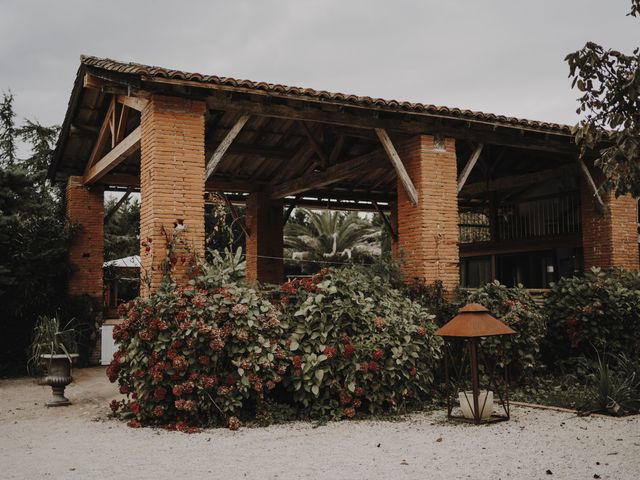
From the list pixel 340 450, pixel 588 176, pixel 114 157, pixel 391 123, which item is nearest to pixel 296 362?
pixel 340 450

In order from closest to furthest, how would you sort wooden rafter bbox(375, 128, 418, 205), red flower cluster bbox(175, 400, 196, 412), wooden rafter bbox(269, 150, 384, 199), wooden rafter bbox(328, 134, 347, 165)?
red flower cluster bbox(175, 400, 196, 412) < wooden rafter bbox(375, 128, 418, 205) < wooden rafter bbox(269, 150, 384, 199) < wooden rafter bbox(328, 134, 347, 165)

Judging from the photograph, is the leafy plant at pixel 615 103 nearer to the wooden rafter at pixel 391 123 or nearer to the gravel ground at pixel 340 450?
the gravel ground at pixel 340 450

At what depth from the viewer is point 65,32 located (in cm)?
1256

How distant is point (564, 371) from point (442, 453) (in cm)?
535

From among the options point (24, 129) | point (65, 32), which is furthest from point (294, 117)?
point (24, 129)

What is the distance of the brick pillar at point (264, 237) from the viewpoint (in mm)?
16312

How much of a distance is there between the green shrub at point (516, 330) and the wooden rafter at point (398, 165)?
2.16 m

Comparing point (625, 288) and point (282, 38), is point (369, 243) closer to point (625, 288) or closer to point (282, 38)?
point (282, 38)

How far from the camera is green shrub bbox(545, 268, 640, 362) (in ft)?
32.1

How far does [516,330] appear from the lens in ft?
29.3

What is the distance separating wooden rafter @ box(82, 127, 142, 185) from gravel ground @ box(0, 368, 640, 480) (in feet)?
14.3

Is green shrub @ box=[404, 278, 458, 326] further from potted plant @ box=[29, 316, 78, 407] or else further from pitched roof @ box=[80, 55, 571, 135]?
potted plant @ box=[29, 316, 78, 407]

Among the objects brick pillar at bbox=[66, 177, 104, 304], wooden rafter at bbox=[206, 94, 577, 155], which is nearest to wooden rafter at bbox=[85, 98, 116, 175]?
brick pillar at bbox=[66, 177, 104, 304]

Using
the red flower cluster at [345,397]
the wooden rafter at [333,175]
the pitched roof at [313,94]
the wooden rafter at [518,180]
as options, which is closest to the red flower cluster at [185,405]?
the red flower cluster at [345,397]
